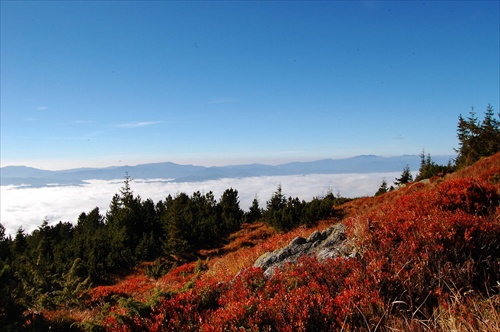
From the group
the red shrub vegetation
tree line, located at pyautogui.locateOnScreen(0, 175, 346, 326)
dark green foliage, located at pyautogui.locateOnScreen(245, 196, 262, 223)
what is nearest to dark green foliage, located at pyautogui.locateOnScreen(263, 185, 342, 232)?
tree line, located at pyautogui.locateOnScreen(0, 175, 346, 326)

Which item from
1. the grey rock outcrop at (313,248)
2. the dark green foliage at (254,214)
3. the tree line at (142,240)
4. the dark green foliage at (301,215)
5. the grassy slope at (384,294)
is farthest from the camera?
the dark green foliage at (254,214)

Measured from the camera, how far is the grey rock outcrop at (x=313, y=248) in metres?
7.08

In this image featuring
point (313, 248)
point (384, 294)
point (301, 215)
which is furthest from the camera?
point (301, 215)

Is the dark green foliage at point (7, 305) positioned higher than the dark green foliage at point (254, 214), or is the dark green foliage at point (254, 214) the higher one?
the dark green foliage at point (7, 305)

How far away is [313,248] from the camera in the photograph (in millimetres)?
8289

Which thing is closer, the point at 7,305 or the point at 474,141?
the point at 7,305

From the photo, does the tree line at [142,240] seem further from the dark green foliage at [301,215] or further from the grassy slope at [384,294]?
the grassy slope at [384,294]

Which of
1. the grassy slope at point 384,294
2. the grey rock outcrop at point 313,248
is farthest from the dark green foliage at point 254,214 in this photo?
the grassy slope at point 384,294

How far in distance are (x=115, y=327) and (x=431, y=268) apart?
514 centimetres

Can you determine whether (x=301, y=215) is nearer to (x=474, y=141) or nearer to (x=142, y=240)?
(x=142, y=240)

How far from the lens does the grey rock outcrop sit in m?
7.08

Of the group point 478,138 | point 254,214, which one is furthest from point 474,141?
point 254,214

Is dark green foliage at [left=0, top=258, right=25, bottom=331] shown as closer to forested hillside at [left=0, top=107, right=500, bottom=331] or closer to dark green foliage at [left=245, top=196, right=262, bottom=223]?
forested hillside at [left=0, top=107, right=500, bottom=331]

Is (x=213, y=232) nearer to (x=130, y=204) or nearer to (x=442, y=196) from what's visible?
(x=130, y=204)
